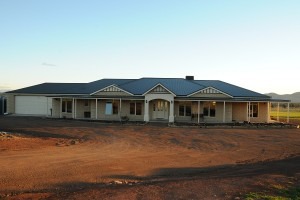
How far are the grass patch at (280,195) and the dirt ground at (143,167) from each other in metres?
0.26

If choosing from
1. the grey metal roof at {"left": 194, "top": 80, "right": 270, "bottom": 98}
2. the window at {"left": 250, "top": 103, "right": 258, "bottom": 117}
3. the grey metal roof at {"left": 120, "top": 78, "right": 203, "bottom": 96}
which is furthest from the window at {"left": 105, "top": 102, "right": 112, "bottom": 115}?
the window at {"left": 250, "top": 103, "right": 258, "bottom": 117}

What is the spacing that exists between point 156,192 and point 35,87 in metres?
39.6

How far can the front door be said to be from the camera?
120ft

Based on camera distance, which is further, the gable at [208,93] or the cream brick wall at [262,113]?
the cream brick wall at [262,113]

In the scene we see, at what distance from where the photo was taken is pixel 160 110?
3691 centimetres

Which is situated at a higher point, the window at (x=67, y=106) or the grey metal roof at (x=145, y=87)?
the grey metal roof at (x=145, y=87)

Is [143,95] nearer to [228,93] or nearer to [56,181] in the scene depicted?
[228,93]

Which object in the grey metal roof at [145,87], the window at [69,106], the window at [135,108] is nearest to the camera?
the window at [135,108]

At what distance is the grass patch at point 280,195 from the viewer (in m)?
8.75

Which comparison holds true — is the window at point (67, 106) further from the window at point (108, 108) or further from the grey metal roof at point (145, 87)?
the window at point (108, 108)

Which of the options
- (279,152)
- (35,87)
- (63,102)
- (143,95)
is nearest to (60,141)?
(279,152)

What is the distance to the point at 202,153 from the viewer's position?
1711 cm

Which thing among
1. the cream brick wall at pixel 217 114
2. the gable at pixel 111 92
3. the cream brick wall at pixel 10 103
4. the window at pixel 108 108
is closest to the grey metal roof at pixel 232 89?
the cream brick wall at pixel 217 114

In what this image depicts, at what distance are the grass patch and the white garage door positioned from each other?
117 ft
